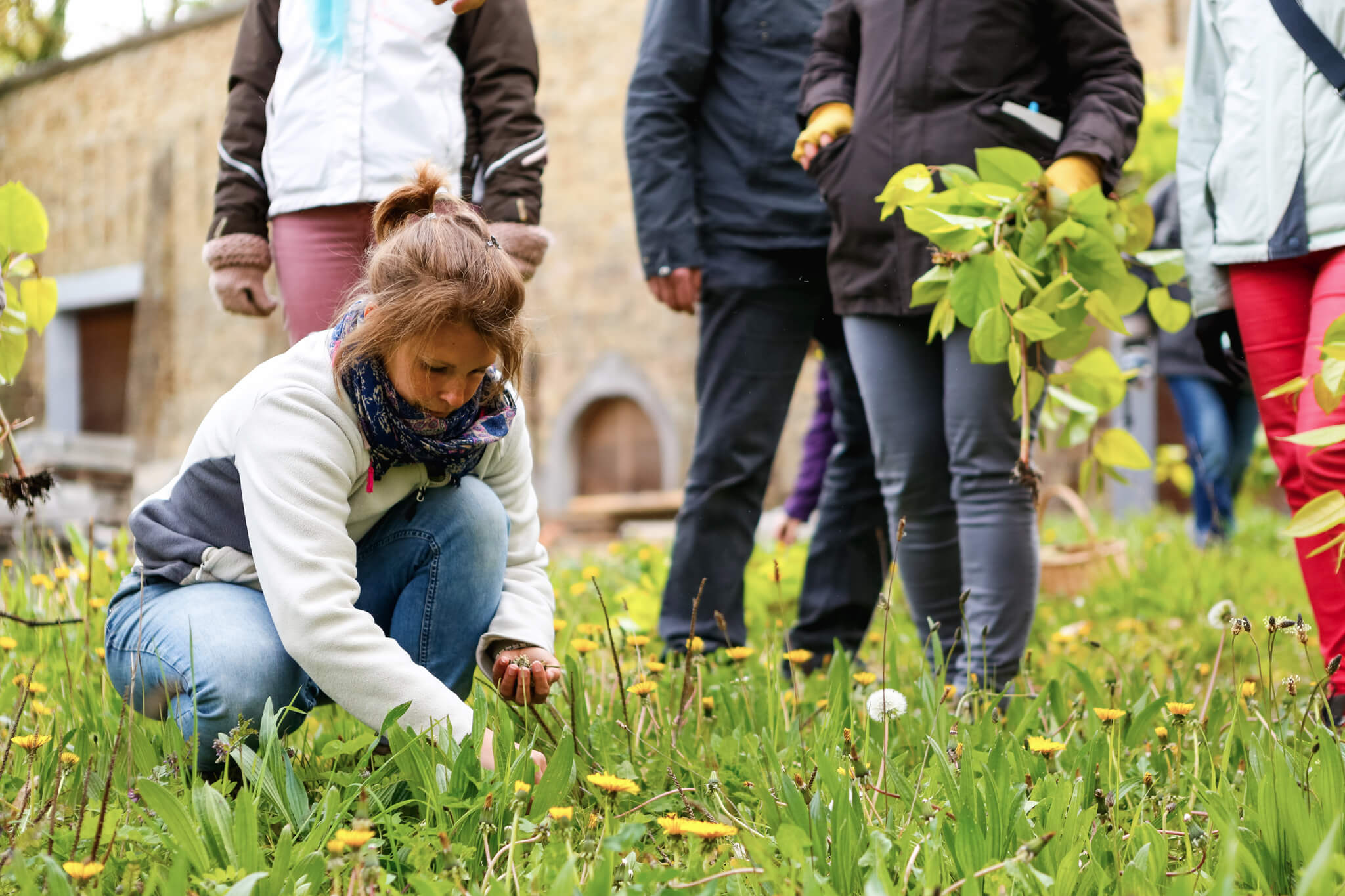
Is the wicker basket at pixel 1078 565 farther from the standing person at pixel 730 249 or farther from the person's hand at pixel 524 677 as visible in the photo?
the person's hand at pixel 524 677

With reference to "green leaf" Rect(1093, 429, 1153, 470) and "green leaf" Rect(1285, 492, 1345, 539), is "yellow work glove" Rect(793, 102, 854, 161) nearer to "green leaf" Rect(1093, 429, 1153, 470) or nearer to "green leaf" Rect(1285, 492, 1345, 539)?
"green leaf" Rect(1093, 429, 1153, 470)

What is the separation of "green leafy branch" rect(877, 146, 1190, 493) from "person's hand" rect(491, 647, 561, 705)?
0.76 m

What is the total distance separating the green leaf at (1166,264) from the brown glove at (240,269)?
5.30 feet

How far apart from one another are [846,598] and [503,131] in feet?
4.11

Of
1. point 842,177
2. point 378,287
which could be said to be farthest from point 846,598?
point 378,287

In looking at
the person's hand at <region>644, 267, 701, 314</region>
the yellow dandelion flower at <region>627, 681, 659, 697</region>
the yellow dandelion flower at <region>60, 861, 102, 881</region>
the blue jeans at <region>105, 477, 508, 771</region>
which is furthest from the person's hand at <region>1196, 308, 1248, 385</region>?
the yellow dandelion flower at <region>60, 861, 102, 881</region>

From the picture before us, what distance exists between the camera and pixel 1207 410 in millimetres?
4738

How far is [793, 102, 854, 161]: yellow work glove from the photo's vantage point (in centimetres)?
225

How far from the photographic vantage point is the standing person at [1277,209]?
1.80 meters

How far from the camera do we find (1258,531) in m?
5.61

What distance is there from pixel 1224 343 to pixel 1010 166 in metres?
0.55

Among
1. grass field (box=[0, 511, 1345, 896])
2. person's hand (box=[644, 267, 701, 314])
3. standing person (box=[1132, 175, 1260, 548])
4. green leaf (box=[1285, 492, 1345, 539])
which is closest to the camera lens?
grass field (box=[0, 511, 1345, 896])

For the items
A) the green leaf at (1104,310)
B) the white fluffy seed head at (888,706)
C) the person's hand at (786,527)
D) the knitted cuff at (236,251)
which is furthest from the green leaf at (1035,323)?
the person's hand at (786,527)

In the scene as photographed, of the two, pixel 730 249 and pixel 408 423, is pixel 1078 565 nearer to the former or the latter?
pixel 730 249
